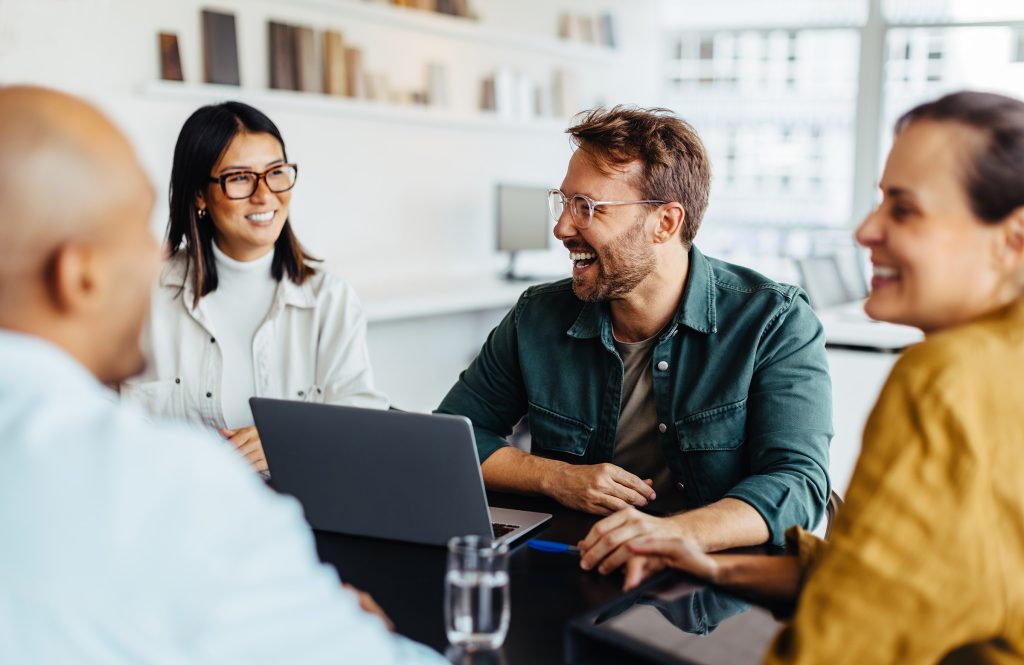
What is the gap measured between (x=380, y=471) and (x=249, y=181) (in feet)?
3.72

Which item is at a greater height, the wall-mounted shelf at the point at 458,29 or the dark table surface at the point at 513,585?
the wall-mounted shelf at the point at 458,29

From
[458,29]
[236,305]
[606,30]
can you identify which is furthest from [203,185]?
[606,30]

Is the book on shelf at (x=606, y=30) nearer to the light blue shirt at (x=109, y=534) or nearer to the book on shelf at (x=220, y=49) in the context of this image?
the book on shelf at (x=220, y=49)

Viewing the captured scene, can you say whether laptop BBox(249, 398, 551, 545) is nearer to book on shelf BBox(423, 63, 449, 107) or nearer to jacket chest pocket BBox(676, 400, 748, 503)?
jacket chest pocket BBox(676, 400, 748, 503)

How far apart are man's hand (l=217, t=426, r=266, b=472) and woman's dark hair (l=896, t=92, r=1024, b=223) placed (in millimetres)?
1338

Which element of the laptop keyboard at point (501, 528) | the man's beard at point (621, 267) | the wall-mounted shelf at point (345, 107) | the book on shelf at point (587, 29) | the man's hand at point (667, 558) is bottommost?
the laptop keyboard at point (501, 528)

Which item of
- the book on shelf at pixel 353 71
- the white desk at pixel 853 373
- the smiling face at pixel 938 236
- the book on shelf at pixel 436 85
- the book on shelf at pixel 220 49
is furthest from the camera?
the book on shelf at pixel 436 85

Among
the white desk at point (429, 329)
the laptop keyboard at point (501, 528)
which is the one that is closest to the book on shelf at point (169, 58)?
the white desk at point (429, 329)

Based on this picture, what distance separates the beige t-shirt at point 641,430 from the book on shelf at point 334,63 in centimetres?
319

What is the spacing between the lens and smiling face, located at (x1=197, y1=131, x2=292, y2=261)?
235 centimetres

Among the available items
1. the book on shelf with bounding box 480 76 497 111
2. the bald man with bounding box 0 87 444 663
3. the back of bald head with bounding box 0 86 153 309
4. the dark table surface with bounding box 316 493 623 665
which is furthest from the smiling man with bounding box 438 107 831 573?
the book on shelf with bounding box 480 76 497 111

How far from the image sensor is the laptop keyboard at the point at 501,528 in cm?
154

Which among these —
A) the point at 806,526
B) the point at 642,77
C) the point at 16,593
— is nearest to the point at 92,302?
the point at 16,593

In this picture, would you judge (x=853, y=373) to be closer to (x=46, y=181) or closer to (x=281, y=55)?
(x=281, y=55)
